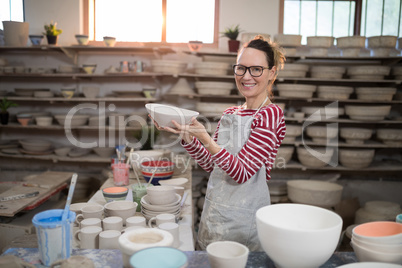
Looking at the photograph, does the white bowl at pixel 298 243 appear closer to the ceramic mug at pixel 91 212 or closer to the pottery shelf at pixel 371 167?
the ceramic mug at pixel 91 212

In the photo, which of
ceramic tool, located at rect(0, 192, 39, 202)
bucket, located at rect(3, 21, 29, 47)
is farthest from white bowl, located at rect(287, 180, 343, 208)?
bucket, located at rect(3, 21, 29, 47)

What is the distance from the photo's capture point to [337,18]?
5215 mm

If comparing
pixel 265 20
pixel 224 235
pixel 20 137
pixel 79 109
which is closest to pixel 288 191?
pixel 265 20

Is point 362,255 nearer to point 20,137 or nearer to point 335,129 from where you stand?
point 335,129

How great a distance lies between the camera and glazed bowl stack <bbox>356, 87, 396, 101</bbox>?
4.56 metres

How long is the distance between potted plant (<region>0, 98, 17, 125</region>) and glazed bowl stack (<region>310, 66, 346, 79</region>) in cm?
406

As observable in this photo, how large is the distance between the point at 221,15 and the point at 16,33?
279cm

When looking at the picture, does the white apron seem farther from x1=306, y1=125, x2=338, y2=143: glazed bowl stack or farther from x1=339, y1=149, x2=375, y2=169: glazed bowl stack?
x1=339, y1=149, x2=375, y2=169: glazed bowl stack

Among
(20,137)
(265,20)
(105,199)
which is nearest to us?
(105,199)

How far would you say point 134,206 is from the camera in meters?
1.83

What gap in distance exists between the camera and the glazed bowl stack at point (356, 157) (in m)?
4.61

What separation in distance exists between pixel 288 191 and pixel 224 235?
2.72m

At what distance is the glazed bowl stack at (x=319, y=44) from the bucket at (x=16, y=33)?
3.78 metres

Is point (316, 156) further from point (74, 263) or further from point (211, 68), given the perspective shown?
point (74, 263)
